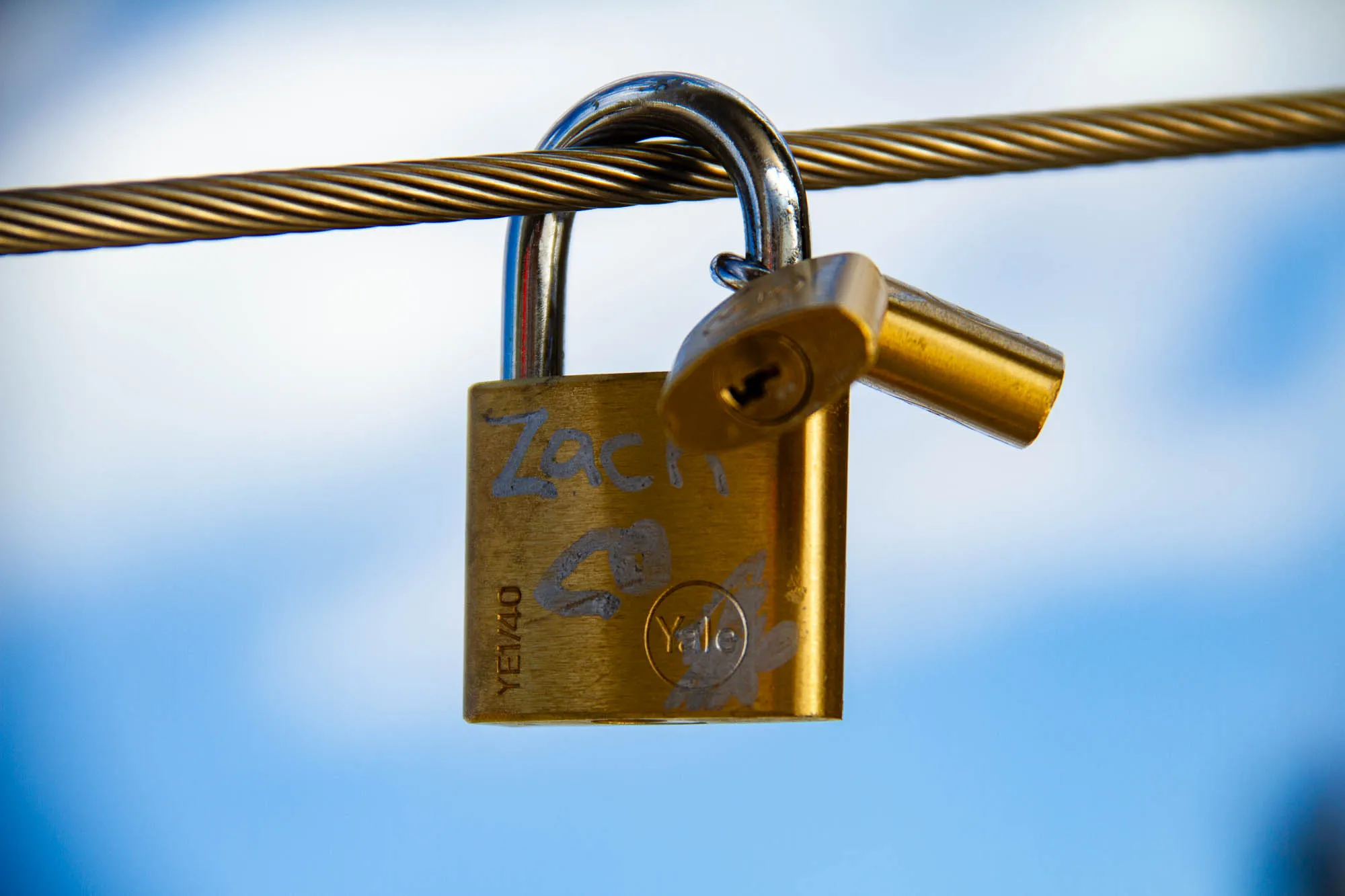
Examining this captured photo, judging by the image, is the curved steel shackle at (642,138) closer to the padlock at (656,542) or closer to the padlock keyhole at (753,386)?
the padlock at (656,542)

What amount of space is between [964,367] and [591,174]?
9.0 inches

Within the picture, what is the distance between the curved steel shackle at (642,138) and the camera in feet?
2.12

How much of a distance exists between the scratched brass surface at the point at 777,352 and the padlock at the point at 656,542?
11 centimetres

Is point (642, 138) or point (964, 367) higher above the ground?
point (642, 138)

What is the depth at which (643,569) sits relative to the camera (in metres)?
0.63

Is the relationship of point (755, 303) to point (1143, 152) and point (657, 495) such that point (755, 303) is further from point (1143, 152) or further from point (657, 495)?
point (1143, 152)

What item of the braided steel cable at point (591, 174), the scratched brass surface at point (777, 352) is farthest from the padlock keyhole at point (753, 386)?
the braided steel cable at point (591, 174)

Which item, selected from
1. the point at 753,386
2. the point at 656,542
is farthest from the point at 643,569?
the point at 753,386

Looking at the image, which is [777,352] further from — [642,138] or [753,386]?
[642,138]

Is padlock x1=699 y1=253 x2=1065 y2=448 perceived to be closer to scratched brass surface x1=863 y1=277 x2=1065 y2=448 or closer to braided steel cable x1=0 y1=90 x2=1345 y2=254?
scratched brass surface x1=863 y1=277 x2=1065 y2=448

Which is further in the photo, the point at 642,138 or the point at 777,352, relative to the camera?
the point at 642,138

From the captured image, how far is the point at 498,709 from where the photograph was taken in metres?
0.65

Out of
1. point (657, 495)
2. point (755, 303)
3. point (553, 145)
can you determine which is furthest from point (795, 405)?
point (553, 145)

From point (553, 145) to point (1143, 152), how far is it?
1.00 ft
